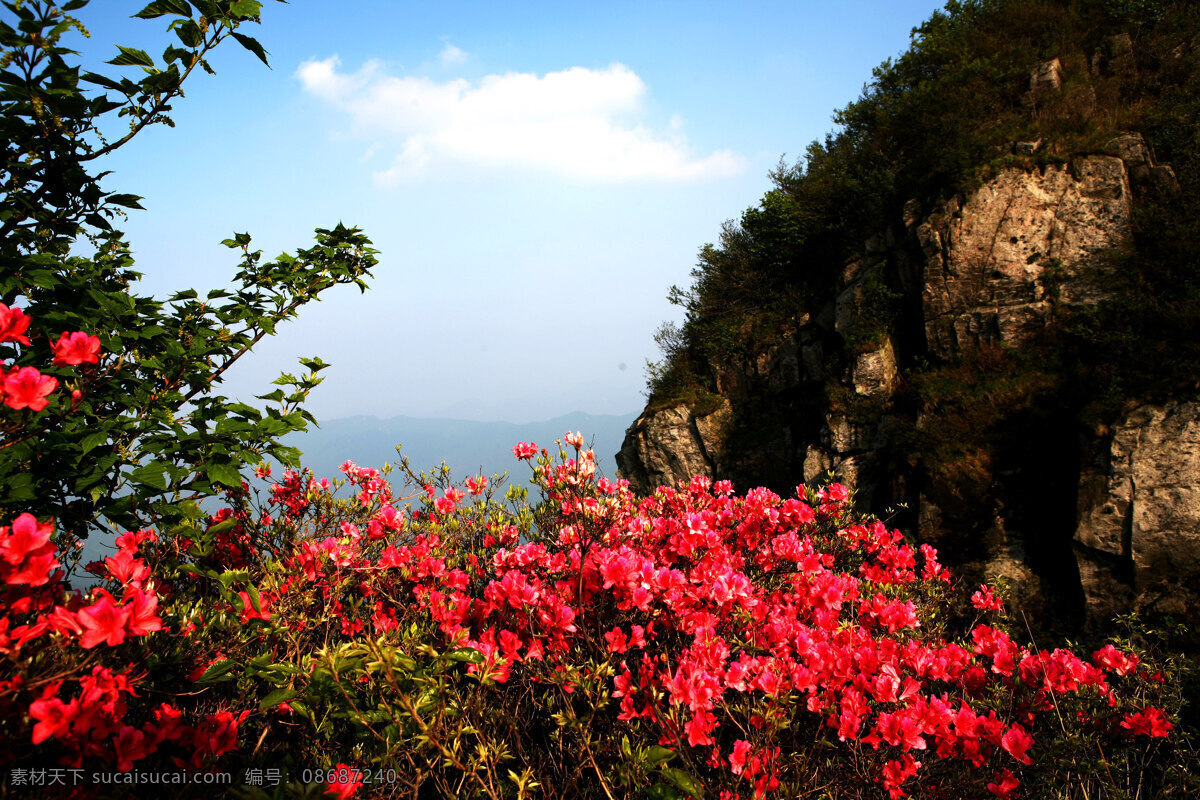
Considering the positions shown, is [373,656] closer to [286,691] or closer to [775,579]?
[286,691]

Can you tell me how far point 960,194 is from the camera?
32.5 ft

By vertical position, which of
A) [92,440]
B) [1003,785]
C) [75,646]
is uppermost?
[92,440]

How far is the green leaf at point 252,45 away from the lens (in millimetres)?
2318

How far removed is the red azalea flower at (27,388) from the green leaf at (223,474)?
0.55 m

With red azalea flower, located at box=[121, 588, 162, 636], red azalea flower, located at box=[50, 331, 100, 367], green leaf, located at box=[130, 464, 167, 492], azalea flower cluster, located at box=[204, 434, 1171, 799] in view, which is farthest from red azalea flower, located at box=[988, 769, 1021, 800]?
red azalea flower, located at box=[50, 331, 100, 367]

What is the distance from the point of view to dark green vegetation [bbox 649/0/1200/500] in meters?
7.90

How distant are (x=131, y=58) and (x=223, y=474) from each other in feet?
6.36

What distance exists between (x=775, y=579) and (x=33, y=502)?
4.45 metres

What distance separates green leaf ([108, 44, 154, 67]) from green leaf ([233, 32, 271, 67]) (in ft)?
1.31

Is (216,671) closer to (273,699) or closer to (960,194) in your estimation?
(273,699)

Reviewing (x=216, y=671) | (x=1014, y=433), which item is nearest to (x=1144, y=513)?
(x=1014, y=433)

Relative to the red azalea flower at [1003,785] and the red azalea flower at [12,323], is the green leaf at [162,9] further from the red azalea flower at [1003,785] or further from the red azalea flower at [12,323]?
the red azalea flower at [1003,785]

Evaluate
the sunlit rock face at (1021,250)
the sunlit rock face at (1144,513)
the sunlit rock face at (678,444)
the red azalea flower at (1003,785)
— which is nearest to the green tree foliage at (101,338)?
the red azalea flower at (1003,785)

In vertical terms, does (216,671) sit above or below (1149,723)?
above
